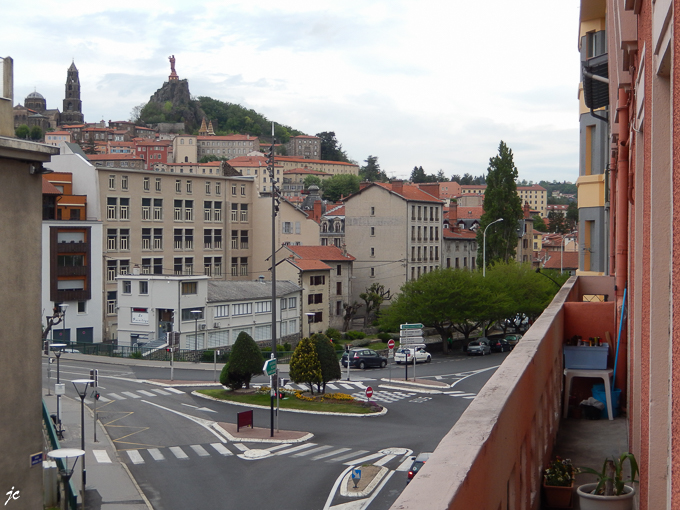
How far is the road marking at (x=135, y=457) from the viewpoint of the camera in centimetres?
2753

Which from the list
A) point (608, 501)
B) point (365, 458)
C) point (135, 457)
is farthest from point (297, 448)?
point (608, 501)

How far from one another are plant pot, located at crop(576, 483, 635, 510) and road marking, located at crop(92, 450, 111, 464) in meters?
24.6

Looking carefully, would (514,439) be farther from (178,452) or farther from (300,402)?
(300,402)

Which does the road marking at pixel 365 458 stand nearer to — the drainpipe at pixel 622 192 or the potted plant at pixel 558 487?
the drainpipe at pixel 622 192

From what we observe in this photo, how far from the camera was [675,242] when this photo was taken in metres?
2.38

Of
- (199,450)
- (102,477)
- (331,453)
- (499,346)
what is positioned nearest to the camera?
(102,477)

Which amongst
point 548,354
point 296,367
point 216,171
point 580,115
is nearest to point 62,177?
point 296,367

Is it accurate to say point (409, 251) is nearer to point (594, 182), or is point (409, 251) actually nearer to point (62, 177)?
point (62, 177)

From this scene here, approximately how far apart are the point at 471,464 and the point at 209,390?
1603 inches

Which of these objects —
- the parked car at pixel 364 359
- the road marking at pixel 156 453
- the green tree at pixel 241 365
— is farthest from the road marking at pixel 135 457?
the parked car at pixel 364 359

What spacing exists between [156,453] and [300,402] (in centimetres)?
1140

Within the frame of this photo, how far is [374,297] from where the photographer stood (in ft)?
252

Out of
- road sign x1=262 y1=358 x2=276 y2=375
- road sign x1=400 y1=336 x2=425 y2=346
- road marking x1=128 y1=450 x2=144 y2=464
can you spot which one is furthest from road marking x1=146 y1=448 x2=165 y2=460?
road sign x1=400 y1=336 x2=425 y2=346

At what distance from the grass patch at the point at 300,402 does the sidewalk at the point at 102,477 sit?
8091 mm
